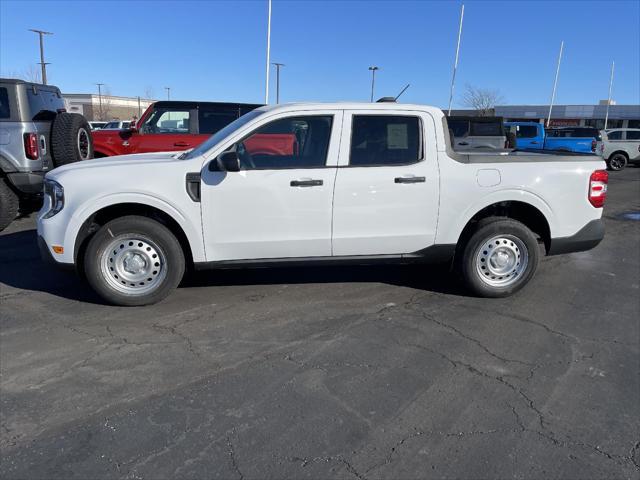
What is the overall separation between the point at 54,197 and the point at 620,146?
76.1 feet

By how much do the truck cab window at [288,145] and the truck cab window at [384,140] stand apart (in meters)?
0.28

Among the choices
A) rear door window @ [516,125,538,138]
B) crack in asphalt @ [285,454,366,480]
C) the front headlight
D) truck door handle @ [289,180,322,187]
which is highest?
rear door window @ [516,125,538,138]

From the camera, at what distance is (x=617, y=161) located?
2205cm

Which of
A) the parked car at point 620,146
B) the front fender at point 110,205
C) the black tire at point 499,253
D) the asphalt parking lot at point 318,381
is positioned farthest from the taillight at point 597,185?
the parked car at point 620,146

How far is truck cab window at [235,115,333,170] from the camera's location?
15.1 feet

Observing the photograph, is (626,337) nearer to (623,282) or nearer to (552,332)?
(552,332)

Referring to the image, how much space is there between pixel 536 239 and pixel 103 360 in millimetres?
4225

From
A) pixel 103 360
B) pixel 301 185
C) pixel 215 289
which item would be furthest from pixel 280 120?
pixel 103 360

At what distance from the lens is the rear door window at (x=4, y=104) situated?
7171 mm

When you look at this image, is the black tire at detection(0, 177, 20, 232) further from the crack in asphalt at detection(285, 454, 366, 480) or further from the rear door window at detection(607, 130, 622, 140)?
the rear door window at detection(607, 130, 622, 140)

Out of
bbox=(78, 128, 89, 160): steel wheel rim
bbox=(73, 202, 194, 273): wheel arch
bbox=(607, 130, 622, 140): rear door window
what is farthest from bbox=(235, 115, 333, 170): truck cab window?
bbox=(607, 130, 622, 140): rear door window

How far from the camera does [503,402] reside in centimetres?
322

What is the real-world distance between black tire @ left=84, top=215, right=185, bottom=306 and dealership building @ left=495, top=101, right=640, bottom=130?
59.3m

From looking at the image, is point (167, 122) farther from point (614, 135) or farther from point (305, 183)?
point (614, 135)
